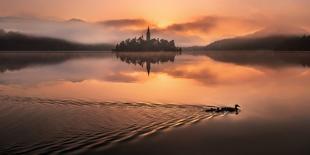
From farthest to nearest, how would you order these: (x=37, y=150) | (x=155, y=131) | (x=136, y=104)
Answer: (x=136, y=104) → (x=155, y=131) → (x=37, y=150)

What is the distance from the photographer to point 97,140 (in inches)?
682

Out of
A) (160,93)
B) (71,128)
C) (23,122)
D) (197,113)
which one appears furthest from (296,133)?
(160,93)

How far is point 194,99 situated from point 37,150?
18064 millimetres

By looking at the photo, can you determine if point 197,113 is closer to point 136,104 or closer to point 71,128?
point 136,104

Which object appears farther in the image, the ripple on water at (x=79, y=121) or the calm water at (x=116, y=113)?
the calm water at (x=116, y=113)

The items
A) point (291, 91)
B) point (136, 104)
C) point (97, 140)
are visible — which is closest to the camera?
point (97, 140)

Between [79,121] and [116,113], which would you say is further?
[116,113]

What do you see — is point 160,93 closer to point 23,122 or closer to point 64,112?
point 64,112

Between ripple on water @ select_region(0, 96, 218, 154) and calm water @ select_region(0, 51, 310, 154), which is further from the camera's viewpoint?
calm water @ select_region(0, 51, 310, 154)

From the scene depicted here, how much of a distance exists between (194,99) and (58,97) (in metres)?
11.2

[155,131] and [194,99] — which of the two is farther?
[194,99]

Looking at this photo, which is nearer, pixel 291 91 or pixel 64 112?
pixel 64 112

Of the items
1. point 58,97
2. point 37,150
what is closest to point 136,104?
point 58,97

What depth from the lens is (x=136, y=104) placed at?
93.1 feet
